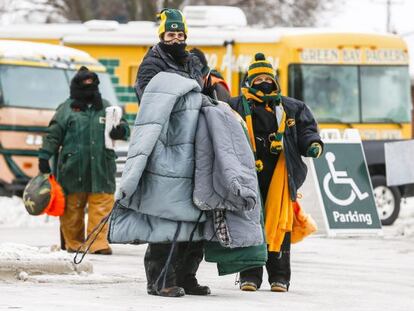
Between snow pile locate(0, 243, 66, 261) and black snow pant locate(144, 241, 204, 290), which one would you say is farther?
snow pile locate(0, 243, 66, 261)

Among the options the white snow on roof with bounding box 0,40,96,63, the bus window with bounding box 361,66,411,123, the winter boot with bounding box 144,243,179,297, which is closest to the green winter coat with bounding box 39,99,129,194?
the winter boot with bounding box 144,243,179,297

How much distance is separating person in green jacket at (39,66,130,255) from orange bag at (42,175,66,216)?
0.50ft

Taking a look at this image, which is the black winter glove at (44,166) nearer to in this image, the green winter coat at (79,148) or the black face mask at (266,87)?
the green winter coat at (79,148)

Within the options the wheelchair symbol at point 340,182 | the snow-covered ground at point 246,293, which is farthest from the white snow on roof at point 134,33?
the snow-covered ground at point 246,293

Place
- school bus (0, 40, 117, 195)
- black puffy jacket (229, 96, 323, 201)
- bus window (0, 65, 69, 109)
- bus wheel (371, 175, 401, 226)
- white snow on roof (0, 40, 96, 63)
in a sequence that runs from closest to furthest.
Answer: black puffy jacket (229, 96, 323, 201) < bus wheel (371, 175, 401, 226) < school bus (0, 40, 117, 195) < bus window (0, 65, 69, 109) < white snow on roof (0, 40, 96, 63)

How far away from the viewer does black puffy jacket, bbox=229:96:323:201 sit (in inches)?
423

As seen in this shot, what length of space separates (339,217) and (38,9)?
2786cm

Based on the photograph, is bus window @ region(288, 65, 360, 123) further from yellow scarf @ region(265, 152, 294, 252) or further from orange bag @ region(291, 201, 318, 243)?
yellow scarf @ region(265, 152, 294, 252)

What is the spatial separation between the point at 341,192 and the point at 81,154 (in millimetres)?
4614

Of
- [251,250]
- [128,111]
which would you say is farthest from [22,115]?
[251,250]

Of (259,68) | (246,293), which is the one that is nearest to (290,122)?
(259,68)

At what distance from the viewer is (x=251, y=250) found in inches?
382

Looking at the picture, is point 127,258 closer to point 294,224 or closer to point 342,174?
point 294,224

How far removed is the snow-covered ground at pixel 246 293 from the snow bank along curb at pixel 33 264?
3cm
